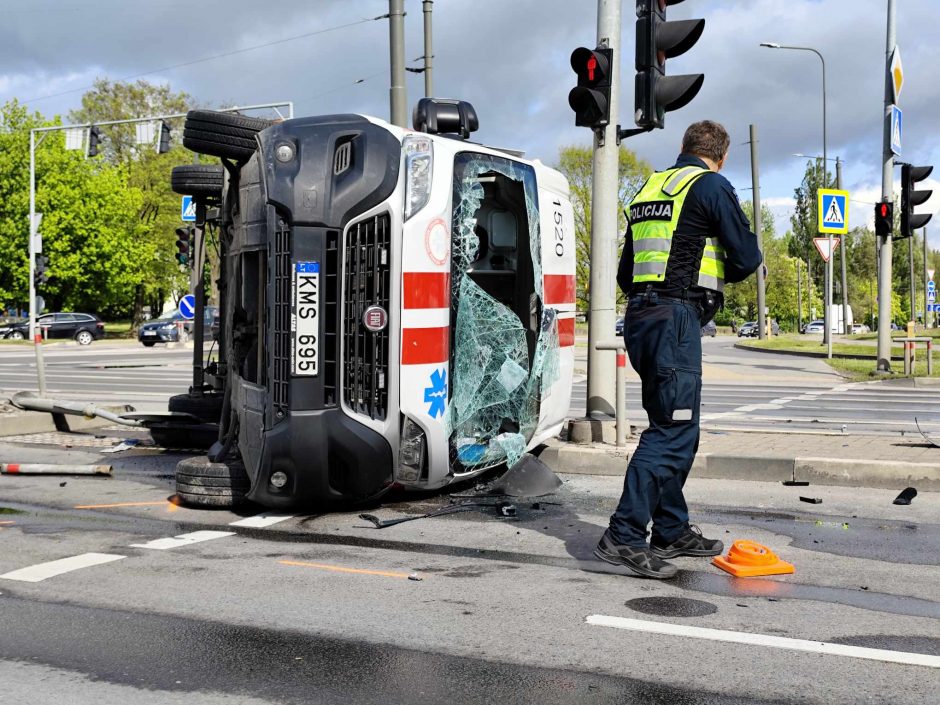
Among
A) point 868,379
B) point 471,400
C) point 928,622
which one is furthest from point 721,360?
point 928,622

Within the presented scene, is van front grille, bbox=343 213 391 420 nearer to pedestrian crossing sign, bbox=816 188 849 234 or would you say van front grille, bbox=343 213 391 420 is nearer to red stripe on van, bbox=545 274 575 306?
red stripe on van, bbox=545 274 575 306

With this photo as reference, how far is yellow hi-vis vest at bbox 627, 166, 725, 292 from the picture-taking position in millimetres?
5066

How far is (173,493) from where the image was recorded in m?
7.42

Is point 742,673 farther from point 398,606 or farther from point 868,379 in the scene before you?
point 868,379

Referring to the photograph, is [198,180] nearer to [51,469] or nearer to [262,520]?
[51,469]

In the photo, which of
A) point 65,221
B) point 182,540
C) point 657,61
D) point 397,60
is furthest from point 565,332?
point 65,221

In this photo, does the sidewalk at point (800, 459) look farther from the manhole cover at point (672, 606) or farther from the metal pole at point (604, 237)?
the manhole cover at point (672, 606)

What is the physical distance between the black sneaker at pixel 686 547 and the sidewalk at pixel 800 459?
2653mm

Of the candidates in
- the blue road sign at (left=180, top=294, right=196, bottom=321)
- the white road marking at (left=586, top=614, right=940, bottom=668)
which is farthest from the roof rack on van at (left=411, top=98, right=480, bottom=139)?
the blue road sign at (left=180, top=294, right=196, bottom=321)

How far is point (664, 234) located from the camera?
200 inches

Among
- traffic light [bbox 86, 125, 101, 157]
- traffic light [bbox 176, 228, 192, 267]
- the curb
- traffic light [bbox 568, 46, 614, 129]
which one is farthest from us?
traffic light [bbox 86, 125, 101, 157]

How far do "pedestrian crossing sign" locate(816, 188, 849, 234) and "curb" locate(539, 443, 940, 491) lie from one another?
15771mm

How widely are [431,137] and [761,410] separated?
30.1 ft

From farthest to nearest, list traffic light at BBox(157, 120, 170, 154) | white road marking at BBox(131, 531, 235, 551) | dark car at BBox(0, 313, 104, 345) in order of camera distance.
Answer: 1. dark car at BBox(0, 313, 104, 345)
2. traffic light at BBox(157, 120, 170, 154)
3. white road marking at BBox(131, 531, 235, 551)
